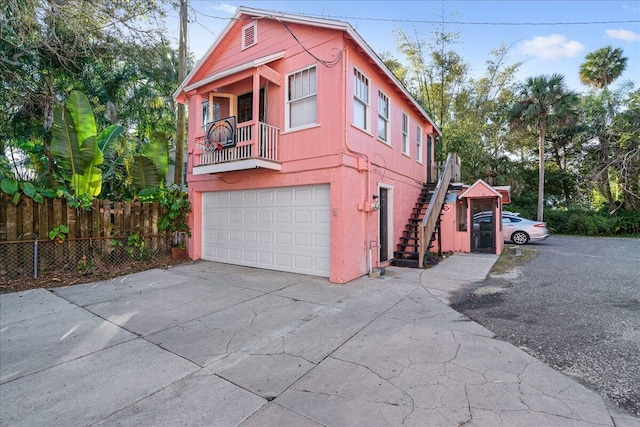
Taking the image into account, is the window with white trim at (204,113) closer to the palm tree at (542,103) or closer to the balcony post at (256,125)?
the balcony post at (256,125)

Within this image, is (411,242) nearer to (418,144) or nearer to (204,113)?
(418,144)

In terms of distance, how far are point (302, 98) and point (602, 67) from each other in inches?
973

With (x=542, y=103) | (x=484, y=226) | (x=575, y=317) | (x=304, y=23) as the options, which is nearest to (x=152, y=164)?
(x=304, y=23)

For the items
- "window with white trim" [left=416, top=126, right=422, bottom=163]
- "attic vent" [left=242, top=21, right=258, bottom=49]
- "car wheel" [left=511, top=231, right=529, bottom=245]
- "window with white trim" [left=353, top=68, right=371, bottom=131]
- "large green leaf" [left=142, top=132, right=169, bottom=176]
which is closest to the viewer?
"window with white trim" [left=353, top=68, right=371, bottom=131]

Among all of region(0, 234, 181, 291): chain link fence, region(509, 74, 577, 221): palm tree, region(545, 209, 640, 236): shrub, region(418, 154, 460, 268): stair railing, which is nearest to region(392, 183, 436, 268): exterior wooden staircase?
region(418, 154, 460, 268): stair railing

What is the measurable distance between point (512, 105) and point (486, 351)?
2284cm

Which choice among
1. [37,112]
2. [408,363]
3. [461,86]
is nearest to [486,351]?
[408,363]

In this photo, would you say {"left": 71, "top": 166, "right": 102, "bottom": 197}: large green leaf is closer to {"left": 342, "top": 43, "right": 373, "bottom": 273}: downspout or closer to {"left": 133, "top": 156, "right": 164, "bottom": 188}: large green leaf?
{"left": 133, "top": 156, "right": 164, "bottom": 188}: large green leaf

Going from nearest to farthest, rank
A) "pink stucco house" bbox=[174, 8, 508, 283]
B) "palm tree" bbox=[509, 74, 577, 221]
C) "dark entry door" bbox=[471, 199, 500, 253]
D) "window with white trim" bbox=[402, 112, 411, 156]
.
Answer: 1. "pink stucco house" bbox=[174, 8, 508, 283]
2. "window with white trim" bbox=[402, 112, 411, 156]
3. "dark entry door" bbox=[471, 199, 500, 253]
4. "palm tree" bbox=[509, 74, 577, 221]

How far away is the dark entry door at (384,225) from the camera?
29.7 feet

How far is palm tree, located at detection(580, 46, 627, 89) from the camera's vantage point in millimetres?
20422

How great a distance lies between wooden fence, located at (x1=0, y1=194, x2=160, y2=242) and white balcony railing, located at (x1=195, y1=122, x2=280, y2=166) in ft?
9.12

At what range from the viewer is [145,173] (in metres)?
9.24

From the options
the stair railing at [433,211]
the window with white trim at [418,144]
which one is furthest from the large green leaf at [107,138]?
the window with white trim at [418,144]
